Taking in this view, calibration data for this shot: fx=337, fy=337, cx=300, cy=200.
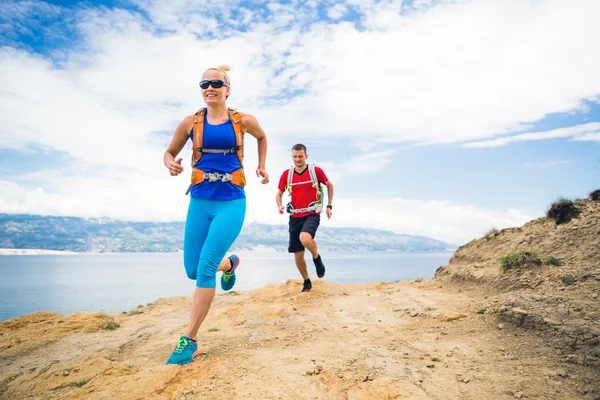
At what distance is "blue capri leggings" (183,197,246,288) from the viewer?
3.82 metres

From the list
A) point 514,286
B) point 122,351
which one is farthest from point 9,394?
point 514,286

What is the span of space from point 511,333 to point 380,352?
→ 5.17 feet

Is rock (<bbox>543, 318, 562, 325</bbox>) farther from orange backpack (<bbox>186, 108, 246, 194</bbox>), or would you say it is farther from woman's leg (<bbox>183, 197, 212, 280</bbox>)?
woman's leg (<bbox>183, 197, 212, 280</bbox>)

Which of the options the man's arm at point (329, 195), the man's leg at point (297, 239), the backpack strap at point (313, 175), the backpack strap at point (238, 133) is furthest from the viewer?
Answer: the man's arm at point (329, 195)

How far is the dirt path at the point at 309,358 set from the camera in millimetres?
2758

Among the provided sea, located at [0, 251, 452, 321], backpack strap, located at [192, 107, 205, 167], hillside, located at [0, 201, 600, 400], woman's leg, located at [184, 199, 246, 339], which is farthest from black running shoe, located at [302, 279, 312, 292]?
sea, located at [0, 251, 452, 321]

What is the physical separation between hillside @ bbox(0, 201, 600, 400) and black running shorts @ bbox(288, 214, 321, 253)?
126cm

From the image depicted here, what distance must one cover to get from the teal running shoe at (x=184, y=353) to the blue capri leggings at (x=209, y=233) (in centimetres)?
64

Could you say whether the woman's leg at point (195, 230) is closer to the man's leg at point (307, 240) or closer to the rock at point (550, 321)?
the man's leg at point (307, 240)

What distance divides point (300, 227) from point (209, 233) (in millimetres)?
4120

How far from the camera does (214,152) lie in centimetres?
394

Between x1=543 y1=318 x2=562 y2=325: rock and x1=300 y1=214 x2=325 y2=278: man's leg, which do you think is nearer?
x1=543 y1=318 x2=562 y2=325: rock

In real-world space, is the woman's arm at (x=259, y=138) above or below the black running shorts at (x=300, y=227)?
above

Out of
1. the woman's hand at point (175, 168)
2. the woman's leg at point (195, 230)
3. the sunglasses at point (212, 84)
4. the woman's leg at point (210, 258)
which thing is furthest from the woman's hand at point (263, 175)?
the sunglasses at point (212, 84)
